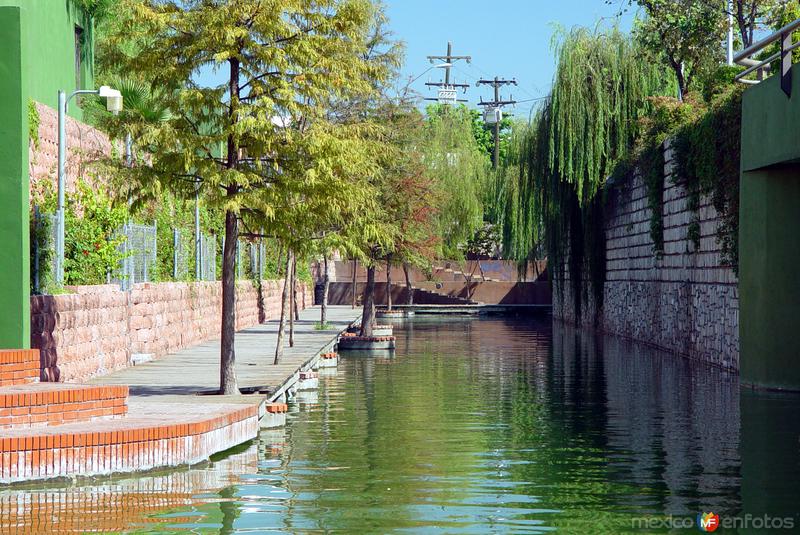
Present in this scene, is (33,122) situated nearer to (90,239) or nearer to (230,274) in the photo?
(90,239)

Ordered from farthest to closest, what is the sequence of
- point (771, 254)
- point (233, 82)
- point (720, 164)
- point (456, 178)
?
1. point (456, 178)
2. point (720, 164)
3. point (771, 254)
4. point (233, 82)

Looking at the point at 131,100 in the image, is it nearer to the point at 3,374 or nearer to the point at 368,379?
the point at 368,379

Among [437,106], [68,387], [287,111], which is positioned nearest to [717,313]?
[287,111]

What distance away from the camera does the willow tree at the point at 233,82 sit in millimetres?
16281

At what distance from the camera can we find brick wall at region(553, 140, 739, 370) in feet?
82.5

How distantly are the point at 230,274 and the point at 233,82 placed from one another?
2.57 m

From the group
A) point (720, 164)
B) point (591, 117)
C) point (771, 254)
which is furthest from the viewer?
point (591, 117)

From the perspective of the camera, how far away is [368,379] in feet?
77.8

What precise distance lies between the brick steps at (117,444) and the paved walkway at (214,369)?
111 inches

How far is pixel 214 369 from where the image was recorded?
2070 centimetres

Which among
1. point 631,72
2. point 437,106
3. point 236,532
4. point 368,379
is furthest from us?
point 437,106

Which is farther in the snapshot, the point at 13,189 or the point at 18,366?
the point at 13,189

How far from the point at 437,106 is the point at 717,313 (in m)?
63.0

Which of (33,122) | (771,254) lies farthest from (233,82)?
(771,254)
